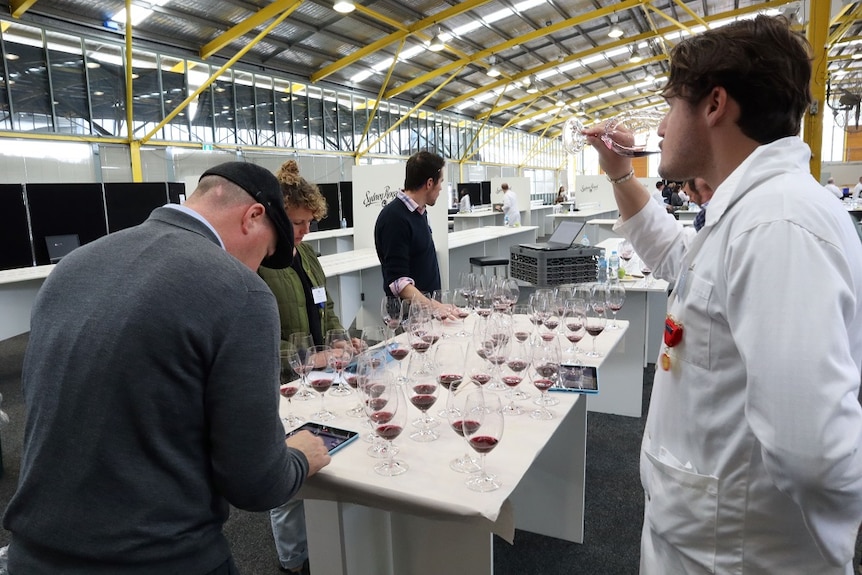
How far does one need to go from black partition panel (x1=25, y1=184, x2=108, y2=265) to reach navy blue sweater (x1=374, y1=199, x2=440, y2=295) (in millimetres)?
4338

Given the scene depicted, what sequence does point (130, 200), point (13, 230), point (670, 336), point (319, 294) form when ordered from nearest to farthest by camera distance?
1. point (670, 336)
2. point (319, 294)
3. point (13, 230)
4. point (130, 200)

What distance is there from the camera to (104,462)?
94cm

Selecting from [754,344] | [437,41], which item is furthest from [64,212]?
[437,41]

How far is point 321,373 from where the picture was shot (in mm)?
1845

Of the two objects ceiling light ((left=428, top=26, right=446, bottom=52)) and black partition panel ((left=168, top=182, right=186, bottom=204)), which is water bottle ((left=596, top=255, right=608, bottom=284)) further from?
ceiling light ((left=428, top=26, right=446, bottom=52))

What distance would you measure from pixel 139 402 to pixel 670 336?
3.27ft

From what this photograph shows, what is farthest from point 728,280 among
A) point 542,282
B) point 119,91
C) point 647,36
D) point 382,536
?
point 647,36

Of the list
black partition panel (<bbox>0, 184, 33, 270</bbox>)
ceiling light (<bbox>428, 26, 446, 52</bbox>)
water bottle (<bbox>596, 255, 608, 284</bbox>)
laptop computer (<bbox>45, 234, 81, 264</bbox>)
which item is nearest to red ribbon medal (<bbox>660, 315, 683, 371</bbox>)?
water bottle (<bbox>596, 255, 608, 284</bbox>)

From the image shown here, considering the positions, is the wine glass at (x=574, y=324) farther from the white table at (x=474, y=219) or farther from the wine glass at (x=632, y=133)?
the white table at (x=474, y=219)

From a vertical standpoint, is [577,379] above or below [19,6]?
below

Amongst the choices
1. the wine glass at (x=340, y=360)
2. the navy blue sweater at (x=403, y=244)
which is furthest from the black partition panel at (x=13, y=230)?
the wine glass at (x=340, y=360)

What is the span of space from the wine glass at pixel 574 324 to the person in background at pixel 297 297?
2.92ft

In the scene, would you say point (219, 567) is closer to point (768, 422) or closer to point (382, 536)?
point (382, 536)

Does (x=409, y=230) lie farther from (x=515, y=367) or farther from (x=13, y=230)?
(x=13, y=230)
